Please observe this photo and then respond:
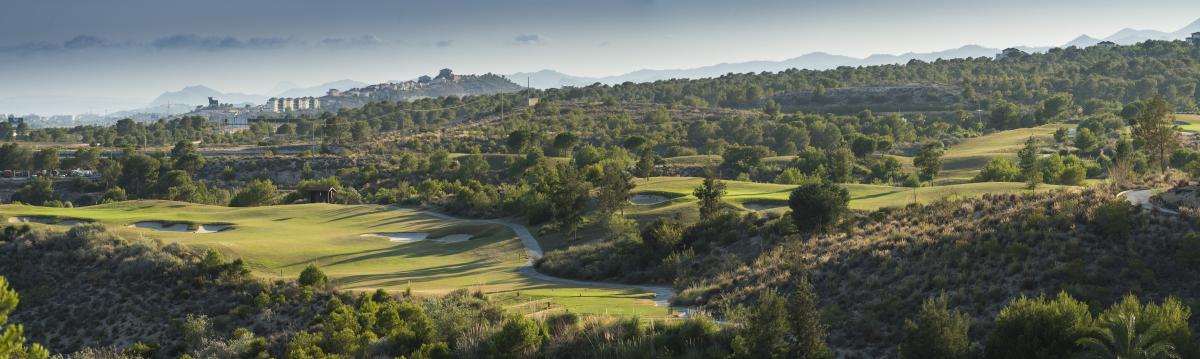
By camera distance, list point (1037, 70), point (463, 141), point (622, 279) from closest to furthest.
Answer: point (622, 279) < point (463, 141) < point (1037, 70)

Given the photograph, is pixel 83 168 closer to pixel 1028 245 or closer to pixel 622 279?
pixel 622 279

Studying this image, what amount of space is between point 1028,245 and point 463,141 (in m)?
113

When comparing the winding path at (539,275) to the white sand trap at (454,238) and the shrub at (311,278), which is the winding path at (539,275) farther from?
the shrub at (311,278)

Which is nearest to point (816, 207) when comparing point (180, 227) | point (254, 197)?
A: point (180, 227)

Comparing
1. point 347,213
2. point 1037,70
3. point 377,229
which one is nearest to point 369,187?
point 347,213

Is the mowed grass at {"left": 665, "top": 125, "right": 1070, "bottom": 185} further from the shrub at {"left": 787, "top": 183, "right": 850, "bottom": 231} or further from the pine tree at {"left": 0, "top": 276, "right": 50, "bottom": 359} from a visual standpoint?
the pine tree at {"left": 0, "top": 276, "right": 50, "bottom": 359}

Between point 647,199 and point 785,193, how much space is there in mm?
10091

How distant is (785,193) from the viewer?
56.6 m

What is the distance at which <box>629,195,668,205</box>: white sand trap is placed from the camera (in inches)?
2331

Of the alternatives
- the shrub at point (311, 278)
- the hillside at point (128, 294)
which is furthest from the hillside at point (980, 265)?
the hillside at point (128, 294)

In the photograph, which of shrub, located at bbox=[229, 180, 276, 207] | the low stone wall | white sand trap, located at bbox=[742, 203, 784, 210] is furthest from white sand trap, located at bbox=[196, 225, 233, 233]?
the low stone wall

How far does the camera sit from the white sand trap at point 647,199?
A: 194ft

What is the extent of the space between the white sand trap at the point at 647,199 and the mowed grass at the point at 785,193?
511 mm

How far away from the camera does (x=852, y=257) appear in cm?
2867
